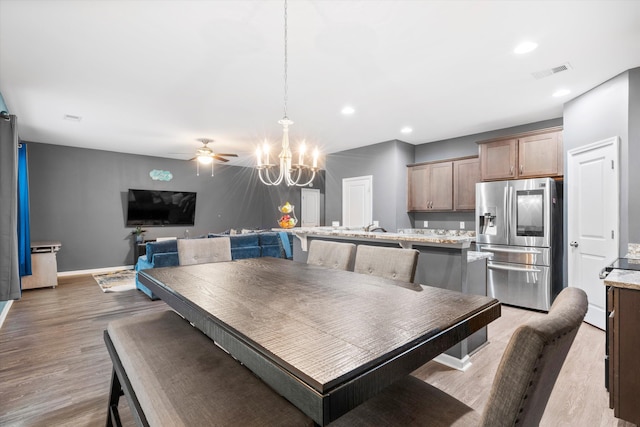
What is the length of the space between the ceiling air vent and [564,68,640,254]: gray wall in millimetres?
640

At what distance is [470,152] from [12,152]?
6005 mm

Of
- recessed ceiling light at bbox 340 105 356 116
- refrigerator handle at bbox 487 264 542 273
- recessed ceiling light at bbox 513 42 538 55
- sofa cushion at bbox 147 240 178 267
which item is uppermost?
recessed ceiling light at bbox 513 42 538 55

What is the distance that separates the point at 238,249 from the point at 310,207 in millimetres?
5126

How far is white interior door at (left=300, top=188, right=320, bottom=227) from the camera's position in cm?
976

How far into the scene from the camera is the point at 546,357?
2.18ft

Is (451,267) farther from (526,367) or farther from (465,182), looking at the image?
(465,182)

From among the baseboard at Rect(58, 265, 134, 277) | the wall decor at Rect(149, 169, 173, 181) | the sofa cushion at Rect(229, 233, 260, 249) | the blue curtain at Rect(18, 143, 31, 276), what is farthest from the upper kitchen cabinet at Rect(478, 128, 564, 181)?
the baseboard at Rect(58, 265, 134, 277)

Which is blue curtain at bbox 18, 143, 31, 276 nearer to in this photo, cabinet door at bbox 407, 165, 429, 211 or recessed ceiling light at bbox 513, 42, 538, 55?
cabinet door at bbox 407, 165, 429, 211

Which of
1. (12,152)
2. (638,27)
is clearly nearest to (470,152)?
(638,27)

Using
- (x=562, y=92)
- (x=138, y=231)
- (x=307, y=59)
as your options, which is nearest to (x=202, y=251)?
(x=307, y=59)

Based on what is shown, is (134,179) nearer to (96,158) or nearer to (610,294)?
(96,158)

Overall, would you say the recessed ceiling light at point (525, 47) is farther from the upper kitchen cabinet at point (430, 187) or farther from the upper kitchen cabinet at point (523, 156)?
the upper kitchen cabinet at point (430, 187)

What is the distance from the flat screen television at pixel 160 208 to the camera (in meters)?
6.95

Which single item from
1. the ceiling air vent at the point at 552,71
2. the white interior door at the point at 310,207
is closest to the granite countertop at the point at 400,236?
the ceiling air vent at the point at 552,71
